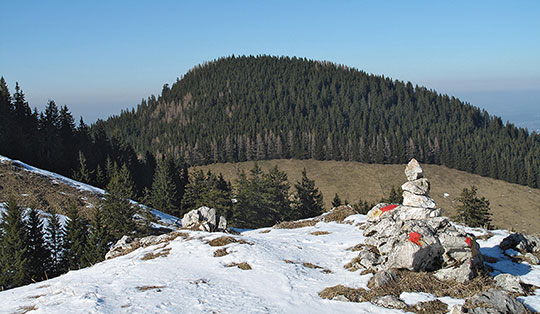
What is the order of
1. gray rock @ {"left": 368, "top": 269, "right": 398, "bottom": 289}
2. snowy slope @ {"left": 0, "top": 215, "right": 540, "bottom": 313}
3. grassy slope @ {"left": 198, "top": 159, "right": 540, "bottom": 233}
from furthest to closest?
grassy slope @ {"left": 198, "top": 159, "right": 540, "bottom": 233}, gray rock @ {"left": 368, "top": 269, "right": 398, "bottom": 289}, snowy slope @ {"left": 0, "top": 215, "right": 540, "bottom": 313}

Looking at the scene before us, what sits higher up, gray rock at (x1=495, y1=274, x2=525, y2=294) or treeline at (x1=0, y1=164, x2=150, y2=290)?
gray rock at (x1=495, y1=274, x2=525, y2=294)

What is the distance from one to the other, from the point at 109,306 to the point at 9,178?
61536 millimetres

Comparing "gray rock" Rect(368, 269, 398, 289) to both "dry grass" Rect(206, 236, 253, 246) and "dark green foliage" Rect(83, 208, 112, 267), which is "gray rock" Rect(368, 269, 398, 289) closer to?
"dry grass" Rect(206, 236, 253, 246)

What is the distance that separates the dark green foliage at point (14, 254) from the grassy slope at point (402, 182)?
3778 inches

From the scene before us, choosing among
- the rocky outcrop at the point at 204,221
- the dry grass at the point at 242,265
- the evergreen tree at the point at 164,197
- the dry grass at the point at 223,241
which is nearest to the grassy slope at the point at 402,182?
the evergreen tree at the point at 164,197

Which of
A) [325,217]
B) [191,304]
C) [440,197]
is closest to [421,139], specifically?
[440,197]

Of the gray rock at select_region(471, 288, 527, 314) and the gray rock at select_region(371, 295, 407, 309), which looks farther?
the gray rock at select_region(371, 295, 407, 309)

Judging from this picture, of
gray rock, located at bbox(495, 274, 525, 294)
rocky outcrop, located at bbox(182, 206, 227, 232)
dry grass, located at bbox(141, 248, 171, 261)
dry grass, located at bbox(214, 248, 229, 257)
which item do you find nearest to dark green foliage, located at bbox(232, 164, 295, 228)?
rocky outcrop, located at bbox(182, 206, 227, 232)

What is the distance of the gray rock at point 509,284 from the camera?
16.0 meters

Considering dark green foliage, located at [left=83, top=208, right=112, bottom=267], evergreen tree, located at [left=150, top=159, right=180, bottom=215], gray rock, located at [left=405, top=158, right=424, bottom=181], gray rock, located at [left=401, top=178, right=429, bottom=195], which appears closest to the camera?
gray rock, located at [left=401, top=178, right=429, bottom=195]

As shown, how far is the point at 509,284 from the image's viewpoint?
16.4 m

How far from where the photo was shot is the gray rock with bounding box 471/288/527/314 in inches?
541

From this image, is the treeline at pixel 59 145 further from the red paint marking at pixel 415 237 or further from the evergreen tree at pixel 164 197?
the red paint marking at pixel 415 237

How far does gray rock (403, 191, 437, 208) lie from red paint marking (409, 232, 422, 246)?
4380 mm
